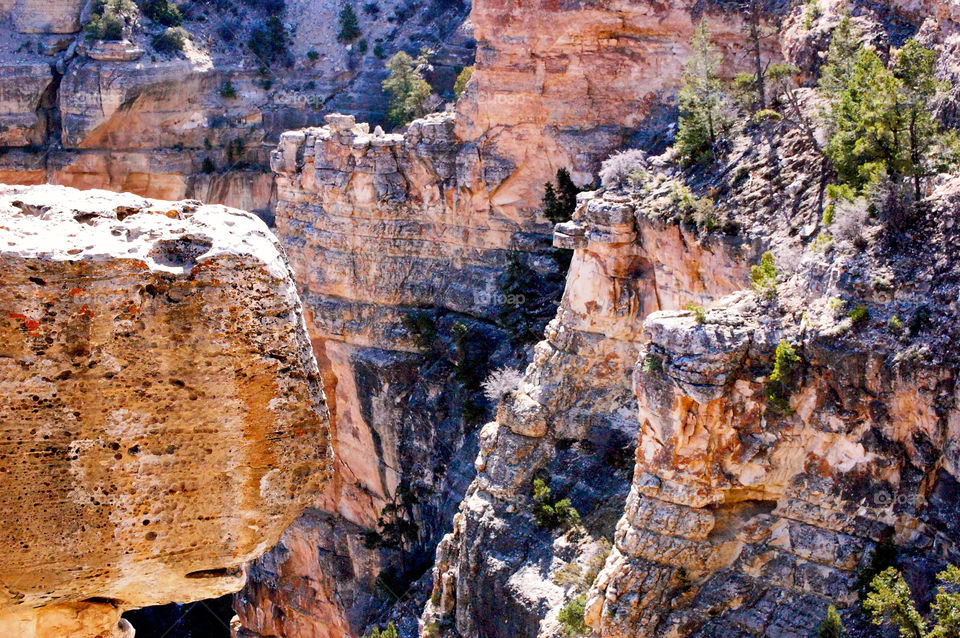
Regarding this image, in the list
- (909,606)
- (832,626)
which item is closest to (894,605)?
(909,606)

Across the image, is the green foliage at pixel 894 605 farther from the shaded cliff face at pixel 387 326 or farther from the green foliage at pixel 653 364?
the shaded cliff face at pixel 387 326

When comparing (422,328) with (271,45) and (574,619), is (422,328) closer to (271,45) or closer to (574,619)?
(574,619)

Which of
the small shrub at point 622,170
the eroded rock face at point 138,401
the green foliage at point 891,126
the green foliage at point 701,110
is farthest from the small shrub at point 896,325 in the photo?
the eroded rock face at point 138,401

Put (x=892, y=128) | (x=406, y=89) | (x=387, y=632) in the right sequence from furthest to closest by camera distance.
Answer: (x=406, y=89), (x=387, y=632), (x=892, y=128)

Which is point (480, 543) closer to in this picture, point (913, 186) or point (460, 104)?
point (913, 186)

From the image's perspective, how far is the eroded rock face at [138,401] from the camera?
7.38 metres

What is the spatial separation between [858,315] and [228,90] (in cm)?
4329

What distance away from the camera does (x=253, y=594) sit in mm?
44156

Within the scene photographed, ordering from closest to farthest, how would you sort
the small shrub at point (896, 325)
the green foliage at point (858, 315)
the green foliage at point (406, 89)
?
the small shrub at point (896, 325) < the green foliage at point (858, 315) < the green foliage at point (406, 89)

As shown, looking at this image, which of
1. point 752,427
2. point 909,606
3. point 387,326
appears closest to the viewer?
point 909,606

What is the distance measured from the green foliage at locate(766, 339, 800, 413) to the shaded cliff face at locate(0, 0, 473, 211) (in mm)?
36164

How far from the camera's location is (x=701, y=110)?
27.8 m

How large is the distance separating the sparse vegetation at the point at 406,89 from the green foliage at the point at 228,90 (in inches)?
324

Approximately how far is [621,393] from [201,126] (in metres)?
34.0
